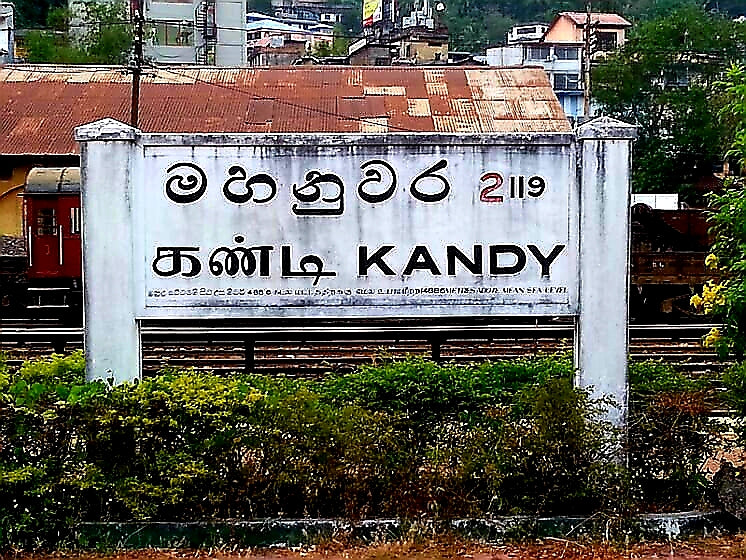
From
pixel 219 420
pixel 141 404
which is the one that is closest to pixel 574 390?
pixel 219 420

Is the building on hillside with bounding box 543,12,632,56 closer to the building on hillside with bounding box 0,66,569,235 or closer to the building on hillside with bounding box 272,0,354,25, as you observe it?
the building on hillside with bounding box 0,66,569,235

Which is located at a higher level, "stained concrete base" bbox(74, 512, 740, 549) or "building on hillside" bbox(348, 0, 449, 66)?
"building on hillside" bbox(348, 0, 449, 66)

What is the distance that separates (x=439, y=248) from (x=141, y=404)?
2072 millimetres

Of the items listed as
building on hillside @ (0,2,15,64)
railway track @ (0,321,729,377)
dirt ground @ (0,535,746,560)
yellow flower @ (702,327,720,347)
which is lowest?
dirt ground @ (0,535,746,560)

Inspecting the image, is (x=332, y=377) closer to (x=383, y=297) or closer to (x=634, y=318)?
(x=383, y=297)

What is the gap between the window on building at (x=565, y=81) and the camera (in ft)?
204

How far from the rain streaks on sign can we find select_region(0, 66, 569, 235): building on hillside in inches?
734

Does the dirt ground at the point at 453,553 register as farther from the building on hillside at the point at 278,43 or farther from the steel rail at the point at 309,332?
the building on hillside at the point at 278,43

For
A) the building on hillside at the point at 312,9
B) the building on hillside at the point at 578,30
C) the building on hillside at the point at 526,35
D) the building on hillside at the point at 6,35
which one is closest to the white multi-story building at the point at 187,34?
the building on hillside at the point at 6,35

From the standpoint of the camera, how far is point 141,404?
19.0 feet

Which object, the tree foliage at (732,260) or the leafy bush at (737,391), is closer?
the leafy bush at (737,391)

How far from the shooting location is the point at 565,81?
63.2 m

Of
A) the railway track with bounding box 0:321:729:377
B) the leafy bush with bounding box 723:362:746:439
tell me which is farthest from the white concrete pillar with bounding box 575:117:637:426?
the railway track with bounding box 0:321:729:377

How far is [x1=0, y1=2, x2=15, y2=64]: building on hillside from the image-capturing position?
4003 cm
